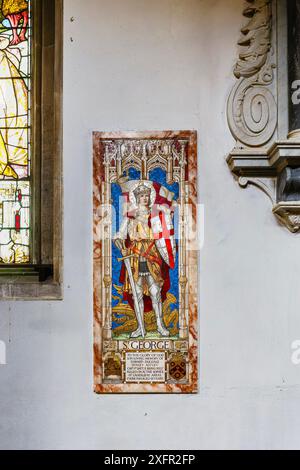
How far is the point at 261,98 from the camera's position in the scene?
3.58 metres

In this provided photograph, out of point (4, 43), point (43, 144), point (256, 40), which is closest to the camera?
point (256, 40)

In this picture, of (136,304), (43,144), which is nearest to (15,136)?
(43,144)

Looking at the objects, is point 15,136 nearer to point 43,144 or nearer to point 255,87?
point 43,144

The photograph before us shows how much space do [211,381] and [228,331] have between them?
312 millimetres

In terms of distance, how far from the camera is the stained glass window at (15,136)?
3840mm

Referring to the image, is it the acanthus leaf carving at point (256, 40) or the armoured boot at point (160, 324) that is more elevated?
the acanthus leaf carving at point (256, 40)

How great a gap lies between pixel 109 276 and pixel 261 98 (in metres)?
1.39

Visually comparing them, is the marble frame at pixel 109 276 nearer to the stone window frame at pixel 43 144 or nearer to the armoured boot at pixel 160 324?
the armoured boot at pixel 160 324

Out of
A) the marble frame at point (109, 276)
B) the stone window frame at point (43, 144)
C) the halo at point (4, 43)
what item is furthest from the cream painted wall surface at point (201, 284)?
the halo at point (4, 43)

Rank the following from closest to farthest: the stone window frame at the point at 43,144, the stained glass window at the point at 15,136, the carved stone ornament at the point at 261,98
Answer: the carved stone ornament at the point at 261,98, the stone window frame at the point at 43,144, the stained glass window at the point at 15,136

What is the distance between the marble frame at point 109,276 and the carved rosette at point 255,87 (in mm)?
302

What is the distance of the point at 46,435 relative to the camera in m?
3.60

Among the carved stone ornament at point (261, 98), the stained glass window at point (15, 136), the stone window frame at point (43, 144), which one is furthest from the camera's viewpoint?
the stained glass window at point (15, 136)
